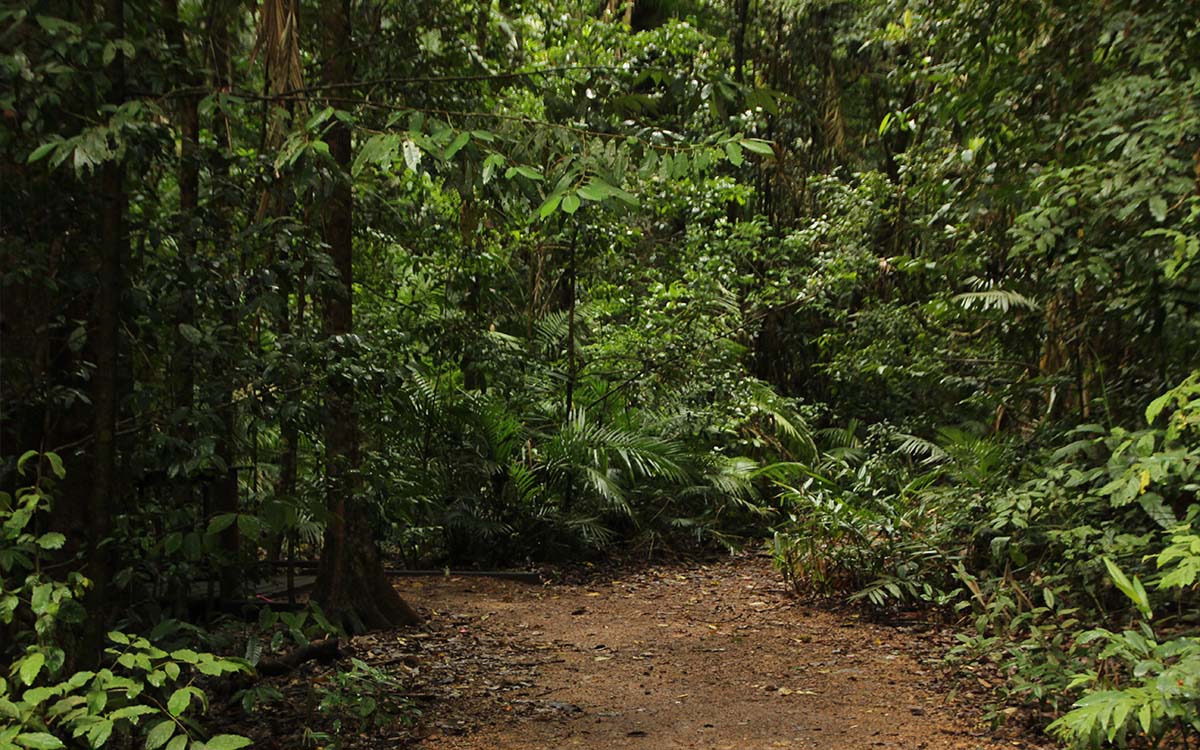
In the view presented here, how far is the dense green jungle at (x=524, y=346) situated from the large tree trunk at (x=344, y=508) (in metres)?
0.03

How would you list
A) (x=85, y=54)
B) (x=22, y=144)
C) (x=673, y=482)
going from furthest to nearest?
(x=673, y=482) → (x=22, y=144) → (x=85, y=54)

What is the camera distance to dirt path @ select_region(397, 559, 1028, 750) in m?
4.39

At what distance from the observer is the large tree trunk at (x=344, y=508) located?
5.70 m

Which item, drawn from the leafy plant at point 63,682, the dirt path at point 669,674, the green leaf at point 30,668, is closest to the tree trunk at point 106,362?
the leafy plant at point 63,682

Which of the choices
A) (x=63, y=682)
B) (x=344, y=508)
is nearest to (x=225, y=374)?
(x=63, y=682)

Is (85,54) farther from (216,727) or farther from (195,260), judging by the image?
(216,727)

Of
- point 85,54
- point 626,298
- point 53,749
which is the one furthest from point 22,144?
point 626,298

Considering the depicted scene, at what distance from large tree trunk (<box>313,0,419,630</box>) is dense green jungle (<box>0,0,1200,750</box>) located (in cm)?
3

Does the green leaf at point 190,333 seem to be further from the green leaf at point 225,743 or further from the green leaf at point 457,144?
the green leaf at point 225,743

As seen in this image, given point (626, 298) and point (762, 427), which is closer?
point (626, 298)

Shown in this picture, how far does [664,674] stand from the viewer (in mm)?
5551

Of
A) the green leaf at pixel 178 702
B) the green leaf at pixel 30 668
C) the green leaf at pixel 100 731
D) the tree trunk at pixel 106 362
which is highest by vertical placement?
the tree trunk at pixel 106 362

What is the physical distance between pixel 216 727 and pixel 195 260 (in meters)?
2.05

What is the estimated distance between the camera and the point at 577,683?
212 inches
